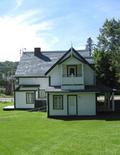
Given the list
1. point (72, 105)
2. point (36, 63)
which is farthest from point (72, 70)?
point (36, 63)

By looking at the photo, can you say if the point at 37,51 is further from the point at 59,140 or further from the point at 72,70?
the point at 59,140

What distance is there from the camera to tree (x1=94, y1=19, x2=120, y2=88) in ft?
177

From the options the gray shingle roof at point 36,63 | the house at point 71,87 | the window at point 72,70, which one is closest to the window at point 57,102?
the house at point 71,87

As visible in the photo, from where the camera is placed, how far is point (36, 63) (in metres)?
57.8

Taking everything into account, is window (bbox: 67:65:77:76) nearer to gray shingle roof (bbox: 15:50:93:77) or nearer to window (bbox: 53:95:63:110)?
window (bbox: 53:95:63:110)

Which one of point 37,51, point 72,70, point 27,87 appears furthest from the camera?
point 37,51

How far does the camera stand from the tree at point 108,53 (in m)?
53.9

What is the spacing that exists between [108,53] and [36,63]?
376 inches

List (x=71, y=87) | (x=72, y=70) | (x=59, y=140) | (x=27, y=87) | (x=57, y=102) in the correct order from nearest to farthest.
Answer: (x=59, y=140)
(x=57, y=102)
(x=71, y=87)
(x=72, y=70)
(x=27, y=87)

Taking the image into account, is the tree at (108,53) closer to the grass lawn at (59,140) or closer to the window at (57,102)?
the window at (57,102)

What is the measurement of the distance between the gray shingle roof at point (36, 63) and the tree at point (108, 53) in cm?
197

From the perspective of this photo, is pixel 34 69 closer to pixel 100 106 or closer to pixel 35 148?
pixel 100 106

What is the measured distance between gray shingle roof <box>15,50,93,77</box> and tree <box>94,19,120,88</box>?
197cm

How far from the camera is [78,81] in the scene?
44000mm
